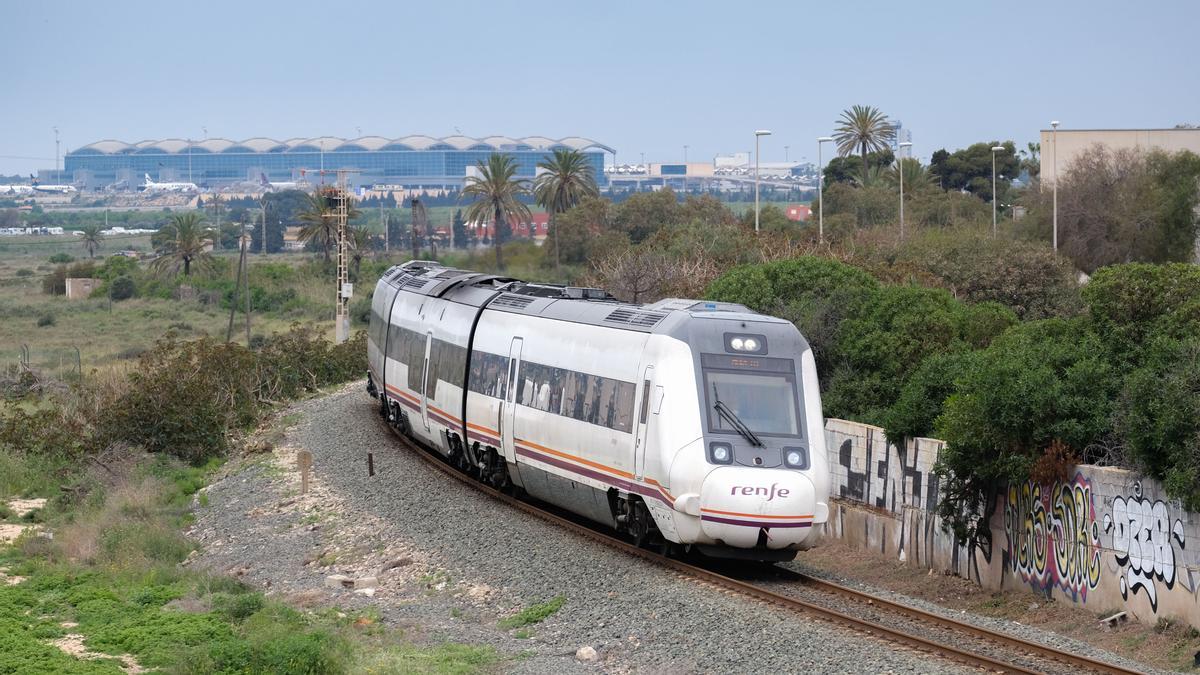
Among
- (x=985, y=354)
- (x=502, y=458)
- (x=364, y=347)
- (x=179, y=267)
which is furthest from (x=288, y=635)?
(x=179, y=267)

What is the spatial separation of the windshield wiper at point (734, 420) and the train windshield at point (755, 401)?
0.01 meters

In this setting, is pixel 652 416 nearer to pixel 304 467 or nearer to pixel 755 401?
pixel 755 401

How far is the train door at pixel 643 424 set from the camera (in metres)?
18.0


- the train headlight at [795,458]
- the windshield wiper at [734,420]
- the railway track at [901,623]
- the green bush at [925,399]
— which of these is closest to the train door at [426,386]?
the railway track at [901,623]

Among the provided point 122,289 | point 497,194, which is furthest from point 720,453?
point 122,289

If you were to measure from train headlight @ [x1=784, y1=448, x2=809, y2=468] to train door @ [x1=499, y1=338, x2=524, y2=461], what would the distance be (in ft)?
21.1

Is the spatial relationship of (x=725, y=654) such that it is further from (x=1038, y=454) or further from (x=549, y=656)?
(x=1038, y=454)

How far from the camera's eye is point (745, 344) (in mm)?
17969

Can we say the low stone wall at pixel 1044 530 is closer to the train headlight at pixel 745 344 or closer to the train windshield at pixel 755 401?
the train windshield at pixel 755 401

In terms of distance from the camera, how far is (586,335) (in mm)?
20531

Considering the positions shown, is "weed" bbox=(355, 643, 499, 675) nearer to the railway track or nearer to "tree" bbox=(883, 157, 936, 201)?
the railway track

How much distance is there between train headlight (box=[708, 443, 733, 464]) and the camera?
671 inches

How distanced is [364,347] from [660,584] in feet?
120

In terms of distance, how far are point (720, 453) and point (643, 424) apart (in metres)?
1.40
